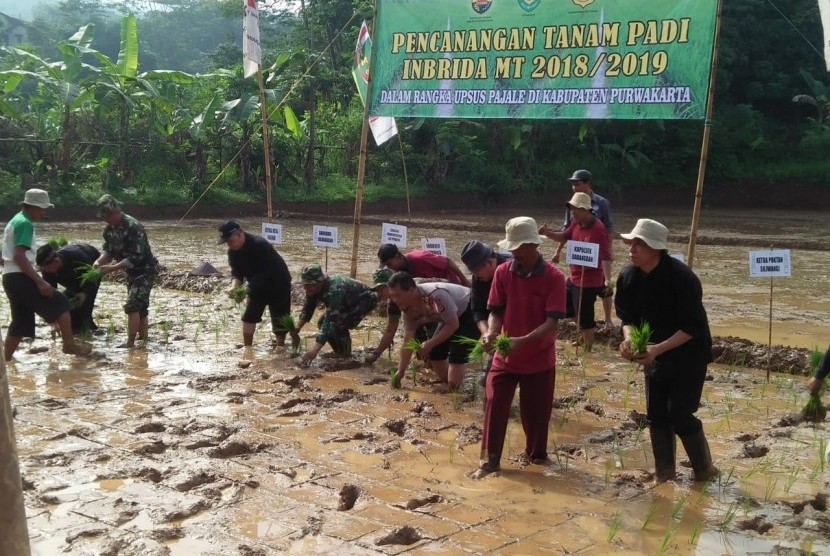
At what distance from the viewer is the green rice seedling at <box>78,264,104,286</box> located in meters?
8.52

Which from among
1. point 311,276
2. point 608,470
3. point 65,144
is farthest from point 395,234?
point 65,144

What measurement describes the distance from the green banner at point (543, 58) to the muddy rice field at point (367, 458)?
2.56 meters

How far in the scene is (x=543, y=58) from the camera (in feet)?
33.2

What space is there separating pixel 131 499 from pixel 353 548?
4.52ft

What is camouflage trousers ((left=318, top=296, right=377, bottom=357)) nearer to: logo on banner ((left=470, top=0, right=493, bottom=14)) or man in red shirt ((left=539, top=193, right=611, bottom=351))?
man in red shirt ((left=539, top=193, right=611, bottom=351))

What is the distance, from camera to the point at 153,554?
4.17 meters

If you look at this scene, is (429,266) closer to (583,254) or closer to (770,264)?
(583,254)

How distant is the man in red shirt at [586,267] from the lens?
8633mm

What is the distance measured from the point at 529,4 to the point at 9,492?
9.04 meters

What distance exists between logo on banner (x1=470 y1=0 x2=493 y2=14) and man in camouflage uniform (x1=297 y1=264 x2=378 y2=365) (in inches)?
165

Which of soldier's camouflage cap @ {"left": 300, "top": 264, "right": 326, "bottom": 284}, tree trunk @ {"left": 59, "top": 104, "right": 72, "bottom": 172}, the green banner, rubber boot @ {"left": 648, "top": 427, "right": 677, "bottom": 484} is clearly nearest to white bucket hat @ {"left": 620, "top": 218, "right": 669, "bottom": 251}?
rubber boot @ {"left": 648, "top": 427, "right": 677, "bottom": 484}

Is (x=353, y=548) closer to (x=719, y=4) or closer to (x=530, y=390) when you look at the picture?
(x=530, y=390)

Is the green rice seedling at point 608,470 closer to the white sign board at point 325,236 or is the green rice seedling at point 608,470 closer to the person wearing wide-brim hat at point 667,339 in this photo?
the person wearing wide-brim hat at point 667,339

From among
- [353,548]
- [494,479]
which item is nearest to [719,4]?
[494,479]
